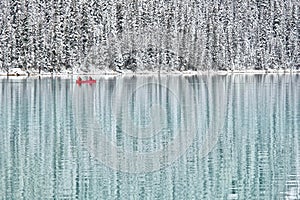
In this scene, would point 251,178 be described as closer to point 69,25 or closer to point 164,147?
point 164,147

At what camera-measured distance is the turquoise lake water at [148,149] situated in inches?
1048

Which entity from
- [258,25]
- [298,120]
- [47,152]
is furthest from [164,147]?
[258,25]

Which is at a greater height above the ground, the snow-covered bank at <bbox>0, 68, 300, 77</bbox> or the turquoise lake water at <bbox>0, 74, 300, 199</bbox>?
the snow-covered bank at <bbox>0, 68, 300, 77</bbox>

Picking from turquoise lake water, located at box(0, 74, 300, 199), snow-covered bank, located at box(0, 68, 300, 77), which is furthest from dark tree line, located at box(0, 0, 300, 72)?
turquoise lake water, located at box(0, 74, 300, 199)

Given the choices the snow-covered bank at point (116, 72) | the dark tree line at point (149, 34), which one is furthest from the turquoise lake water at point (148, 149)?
the dark tree line at point (149, 34)

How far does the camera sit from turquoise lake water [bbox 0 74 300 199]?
26625mm

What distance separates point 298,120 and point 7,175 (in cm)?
2774

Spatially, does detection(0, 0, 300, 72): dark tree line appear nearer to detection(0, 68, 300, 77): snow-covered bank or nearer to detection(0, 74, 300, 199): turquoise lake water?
detection(0, 68, 300, 77): snow-covered bank

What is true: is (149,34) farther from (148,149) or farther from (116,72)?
(148,149)

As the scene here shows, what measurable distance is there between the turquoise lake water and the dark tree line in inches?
2133

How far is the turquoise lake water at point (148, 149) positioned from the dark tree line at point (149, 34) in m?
54.2

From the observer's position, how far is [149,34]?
490 feet

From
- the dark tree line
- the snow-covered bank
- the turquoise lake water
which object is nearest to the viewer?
the turquoise lake water

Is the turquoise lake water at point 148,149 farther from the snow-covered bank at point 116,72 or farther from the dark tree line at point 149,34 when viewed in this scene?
the dark tree line at point 149,34
